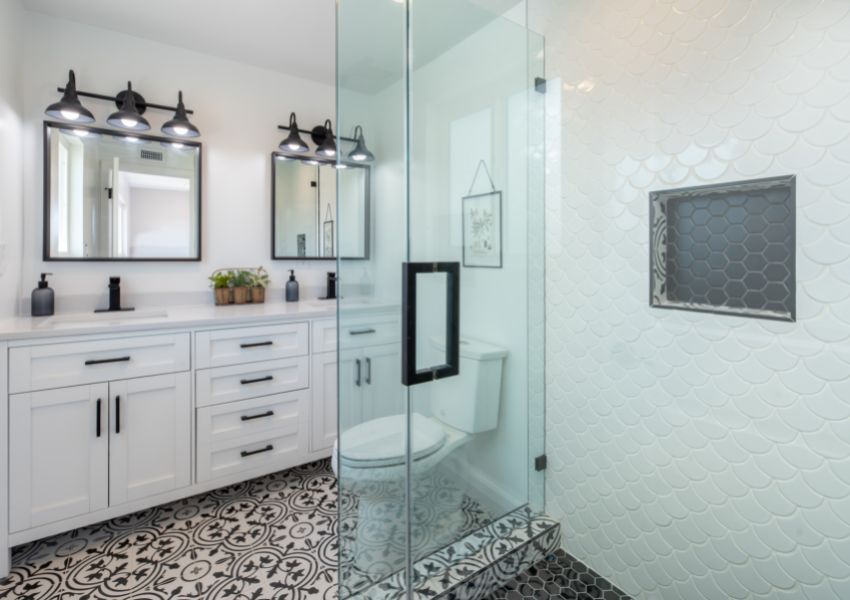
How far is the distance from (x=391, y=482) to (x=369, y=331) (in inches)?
21.3

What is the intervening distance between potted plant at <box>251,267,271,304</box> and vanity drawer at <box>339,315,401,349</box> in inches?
58.4

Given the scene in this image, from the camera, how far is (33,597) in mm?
1553

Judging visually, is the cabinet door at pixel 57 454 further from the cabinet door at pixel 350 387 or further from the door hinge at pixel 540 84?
the door hinge at pixel 540 84

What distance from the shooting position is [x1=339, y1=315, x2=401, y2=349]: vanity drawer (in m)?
1.44

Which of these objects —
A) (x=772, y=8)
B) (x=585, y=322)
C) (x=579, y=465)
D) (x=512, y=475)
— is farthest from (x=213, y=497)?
(x=772, y=8)

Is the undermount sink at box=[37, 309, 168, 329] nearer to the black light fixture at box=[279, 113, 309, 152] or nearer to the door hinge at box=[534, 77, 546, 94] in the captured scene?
the black light fixture at box=[279, 113, 309, 152]

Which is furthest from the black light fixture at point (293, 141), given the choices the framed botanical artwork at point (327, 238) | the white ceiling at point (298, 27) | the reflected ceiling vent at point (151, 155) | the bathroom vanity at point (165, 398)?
the bathroom vanity at point (165, 398)

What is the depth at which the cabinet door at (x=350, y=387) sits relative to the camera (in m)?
1.44

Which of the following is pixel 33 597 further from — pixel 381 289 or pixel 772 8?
pixel 772 8

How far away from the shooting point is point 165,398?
6.49ft

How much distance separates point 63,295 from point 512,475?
2429 mm

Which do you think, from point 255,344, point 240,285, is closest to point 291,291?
point 240,285

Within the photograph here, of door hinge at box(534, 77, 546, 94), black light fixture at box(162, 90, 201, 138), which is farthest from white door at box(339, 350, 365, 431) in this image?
black light fixture at box(162, 90, 201, 138)

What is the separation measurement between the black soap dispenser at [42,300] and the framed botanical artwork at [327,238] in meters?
1.47
